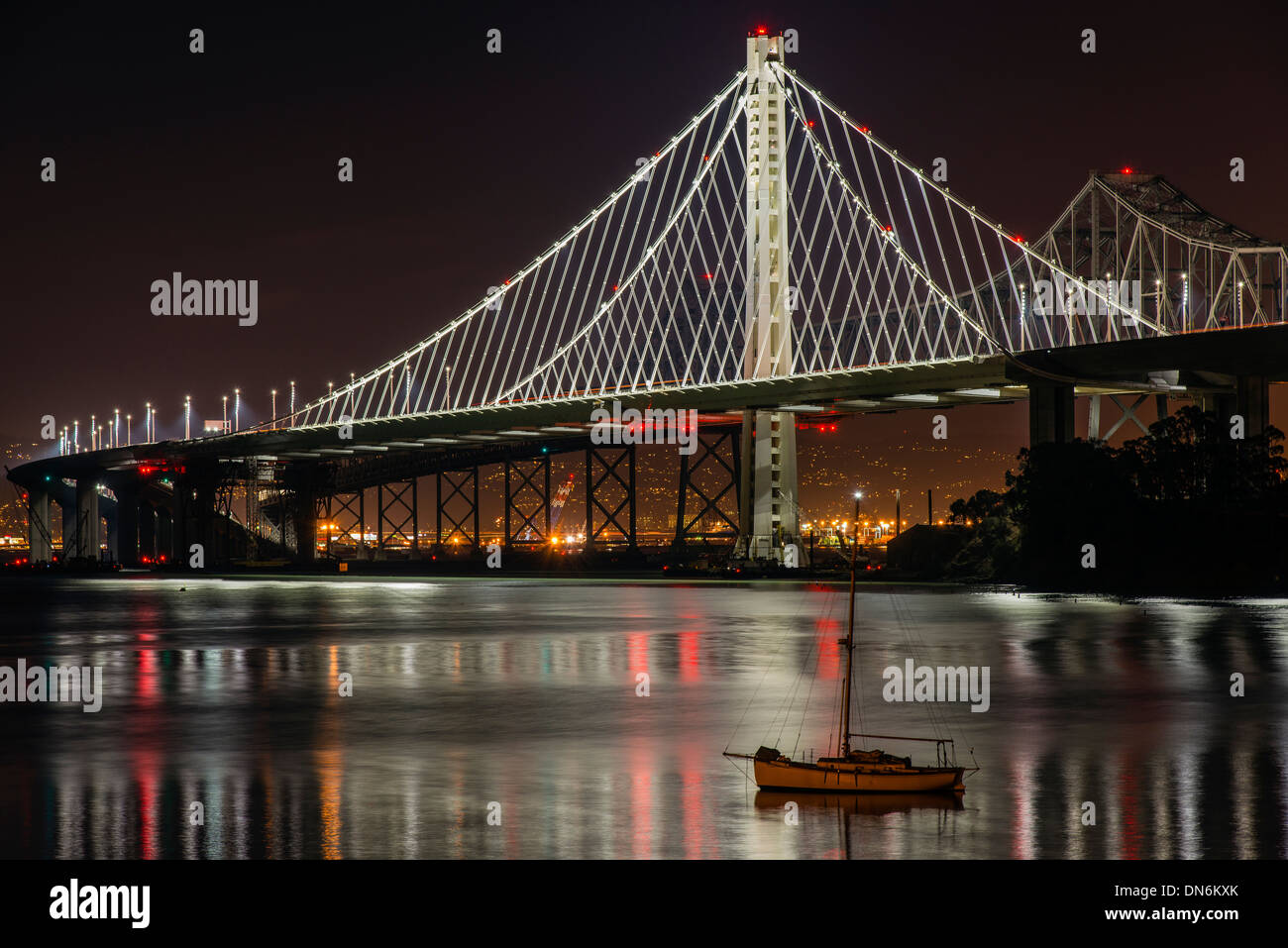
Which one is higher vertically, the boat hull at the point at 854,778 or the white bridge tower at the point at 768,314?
the white bridge tower at the point at 768,314

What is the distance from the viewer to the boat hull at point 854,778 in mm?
20375

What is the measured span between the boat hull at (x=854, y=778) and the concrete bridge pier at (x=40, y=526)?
16378 centimetres

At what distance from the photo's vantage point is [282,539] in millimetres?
156375

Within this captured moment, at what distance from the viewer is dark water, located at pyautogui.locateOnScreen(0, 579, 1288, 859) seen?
59.6 ft

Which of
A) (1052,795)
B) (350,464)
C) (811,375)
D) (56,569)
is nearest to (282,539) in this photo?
(350,464)

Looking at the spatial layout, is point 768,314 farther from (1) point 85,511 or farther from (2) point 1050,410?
(1) point 85,511

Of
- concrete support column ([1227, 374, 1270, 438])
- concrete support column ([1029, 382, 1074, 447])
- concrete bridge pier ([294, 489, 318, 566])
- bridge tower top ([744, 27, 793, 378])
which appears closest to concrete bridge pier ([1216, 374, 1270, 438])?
concrete support column ([1227, 374, 1270, 438])

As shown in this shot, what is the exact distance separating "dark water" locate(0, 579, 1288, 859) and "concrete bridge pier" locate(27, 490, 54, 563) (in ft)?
429

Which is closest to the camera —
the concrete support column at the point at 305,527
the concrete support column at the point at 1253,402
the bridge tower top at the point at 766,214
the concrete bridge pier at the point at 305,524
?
the concrete support column at the point at 1253,402

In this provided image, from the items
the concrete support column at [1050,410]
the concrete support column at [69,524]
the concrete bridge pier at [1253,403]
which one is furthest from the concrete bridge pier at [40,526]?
the concrete bridge pier at [1253,403]

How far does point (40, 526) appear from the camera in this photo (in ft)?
575

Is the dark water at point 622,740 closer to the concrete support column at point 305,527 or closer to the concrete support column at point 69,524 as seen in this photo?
the concrete support column at point 305,527

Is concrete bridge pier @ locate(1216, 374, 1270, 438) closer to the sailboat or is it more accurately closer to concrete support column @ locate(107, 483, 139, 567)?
the sailboat
